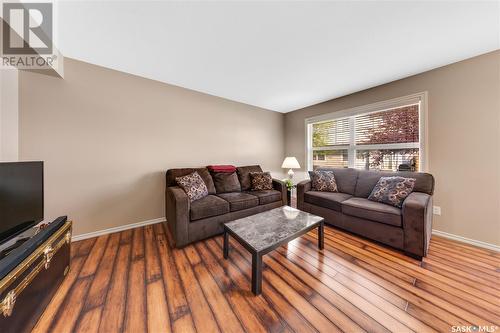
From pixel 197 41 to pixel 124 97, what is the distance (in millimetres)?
1442

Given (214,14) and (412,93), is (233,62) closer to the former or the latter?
(214,14)

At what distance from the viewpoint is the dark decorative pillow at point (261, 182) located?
3.09m

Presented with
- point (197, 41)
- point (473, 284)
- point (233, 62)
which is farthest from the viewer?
point (233, 62)

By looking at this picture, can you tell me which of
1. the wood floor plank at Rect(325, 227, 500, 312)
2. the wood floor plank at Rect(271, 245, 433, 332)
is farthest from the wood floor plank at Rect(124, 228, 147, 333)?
the wood floor plank at Rect(325, 227, 500, 312)

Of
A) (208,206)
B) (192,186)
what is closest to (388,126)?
(208,206)

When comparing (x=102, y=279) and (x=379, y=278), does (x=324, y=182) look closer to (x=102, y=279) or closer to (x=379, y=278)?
(x=379, y=278)

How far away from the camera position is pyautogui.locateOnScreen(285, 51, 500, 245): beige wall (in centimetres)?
194

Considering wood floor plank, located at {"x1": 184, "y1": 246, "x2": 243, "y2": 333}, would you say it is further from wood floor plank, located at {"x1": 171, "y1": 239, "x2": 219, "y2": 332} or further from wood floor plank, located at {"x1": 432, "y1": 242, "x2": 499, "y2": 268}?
wood floor plank, located at {"x1": 432, "y1": 242, "x2": 499, "y2": 268}

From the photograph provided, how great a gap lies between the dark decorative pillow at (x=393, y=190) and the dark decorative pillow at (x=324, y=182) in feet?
2.03

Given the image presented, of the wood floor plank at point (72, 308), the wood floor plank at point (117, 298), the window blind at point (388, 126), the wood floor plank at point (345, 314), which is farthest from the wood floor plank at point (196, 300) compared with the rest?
the window blind at point (388, 126)

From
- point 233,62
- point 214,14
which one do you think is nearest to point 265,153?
point 233,62

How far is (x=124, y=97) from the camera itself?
7.97 feet

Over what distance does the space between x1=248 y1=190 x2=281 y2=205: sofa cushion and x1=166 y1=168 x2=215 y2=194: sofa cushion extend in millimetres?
689

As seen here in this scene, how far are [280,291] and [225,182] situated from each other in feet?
6.25
